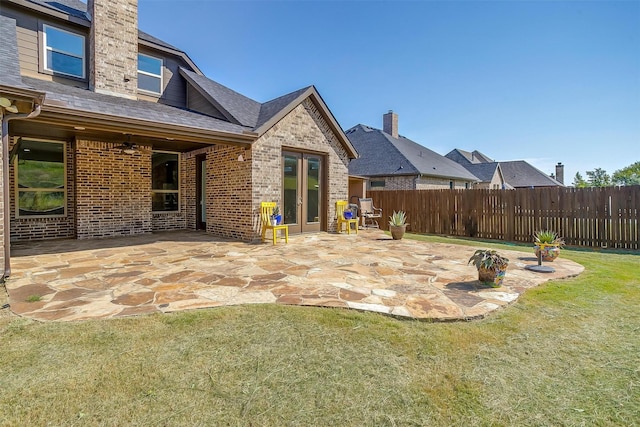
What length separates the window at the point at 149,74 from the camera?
9.39 m

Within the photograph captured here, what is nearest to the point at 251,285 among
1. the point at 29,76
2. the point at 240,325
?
the point at 240,325

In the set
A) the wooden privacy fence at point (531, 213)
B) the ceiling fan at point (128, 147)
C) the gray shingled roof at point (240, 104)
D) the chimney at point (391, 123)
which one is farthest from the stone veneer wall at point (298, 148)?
the chimney at point (391, 123)

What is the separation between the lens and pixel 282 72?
14.9 m

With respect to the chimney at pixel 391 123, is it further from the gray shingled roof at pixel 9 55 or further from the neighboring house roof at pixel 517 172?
the gray shingled roof at pixel 9 55

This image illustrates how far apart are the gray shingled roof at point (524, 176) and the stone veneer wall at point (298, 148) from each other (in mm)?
32223

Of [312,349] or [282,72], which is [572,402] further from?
[282,72]

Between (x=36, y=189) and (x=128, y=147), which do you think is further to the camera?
(x=128, y=147)

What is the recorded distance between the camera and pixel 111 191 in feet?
28.9

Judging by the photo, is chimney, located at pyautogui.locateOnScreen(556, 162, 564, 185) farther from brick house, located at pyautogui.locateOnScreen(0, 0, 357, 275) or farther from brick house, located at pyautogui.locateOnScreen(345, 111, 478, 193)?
brick house, located at pyautogui.locateOnScreen(0, 0, 357, 275)

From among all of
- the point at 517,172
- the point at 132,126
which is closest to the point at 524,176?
the point at 517,172

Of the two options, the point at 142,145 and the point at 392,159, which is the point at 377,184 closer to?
the point at 392,159

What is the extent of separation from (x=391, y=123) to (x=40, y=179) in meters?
21.2

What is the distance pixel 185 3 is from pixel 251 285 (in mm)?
10051

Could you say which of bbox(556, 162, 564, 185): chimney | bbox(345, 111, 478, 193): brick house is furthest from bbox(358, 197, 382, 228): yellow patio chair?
bbox(556, 162, 564, 185): chimney
